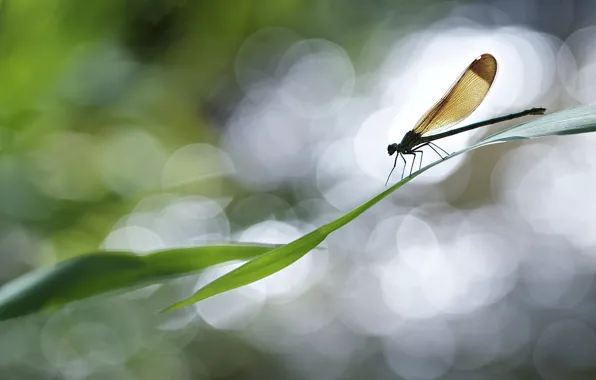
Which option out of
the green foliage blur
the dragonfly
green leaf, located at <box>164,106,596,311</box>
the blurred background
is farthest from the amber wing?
the blurred background

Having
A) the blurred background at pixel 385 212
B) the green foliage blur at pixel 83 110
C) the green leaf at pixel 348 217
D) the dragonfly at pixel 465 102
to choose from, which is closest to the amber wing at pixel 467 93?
the dragonfly at pixel 465 102

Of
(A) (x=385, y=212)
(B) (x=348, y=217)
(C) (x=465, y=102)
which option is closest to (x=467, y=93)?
(C) (x=465, y=102)

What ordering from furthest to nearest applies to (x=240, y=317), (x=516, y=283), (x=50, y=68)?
(x=516, y=283) < (x=240, y=317) < (x=50, y=68)

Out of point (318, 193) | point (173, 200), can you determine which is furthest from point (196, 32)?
point (318, 193)

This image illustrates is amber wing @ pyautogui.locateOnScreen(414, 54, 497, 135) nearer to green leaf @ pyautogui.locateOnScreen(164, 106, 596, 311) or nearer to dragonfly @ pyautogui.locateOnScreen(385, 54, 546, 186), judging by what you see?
dragonfly @ pyautogui.locateOnScreen(385, 54, 546, 186)

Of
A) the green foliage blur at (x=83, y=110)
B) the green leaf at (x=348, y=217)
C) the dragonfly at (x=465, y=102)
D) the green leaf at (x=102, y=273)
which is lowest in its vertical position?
the green leaf at (x=348, y=217)

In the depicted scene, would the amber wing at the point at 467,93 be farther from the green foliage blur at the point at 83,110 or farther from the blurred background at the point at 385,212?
the blurred background at the point at 385,212

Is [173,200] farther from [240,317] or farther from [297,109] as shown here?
[297,109]
